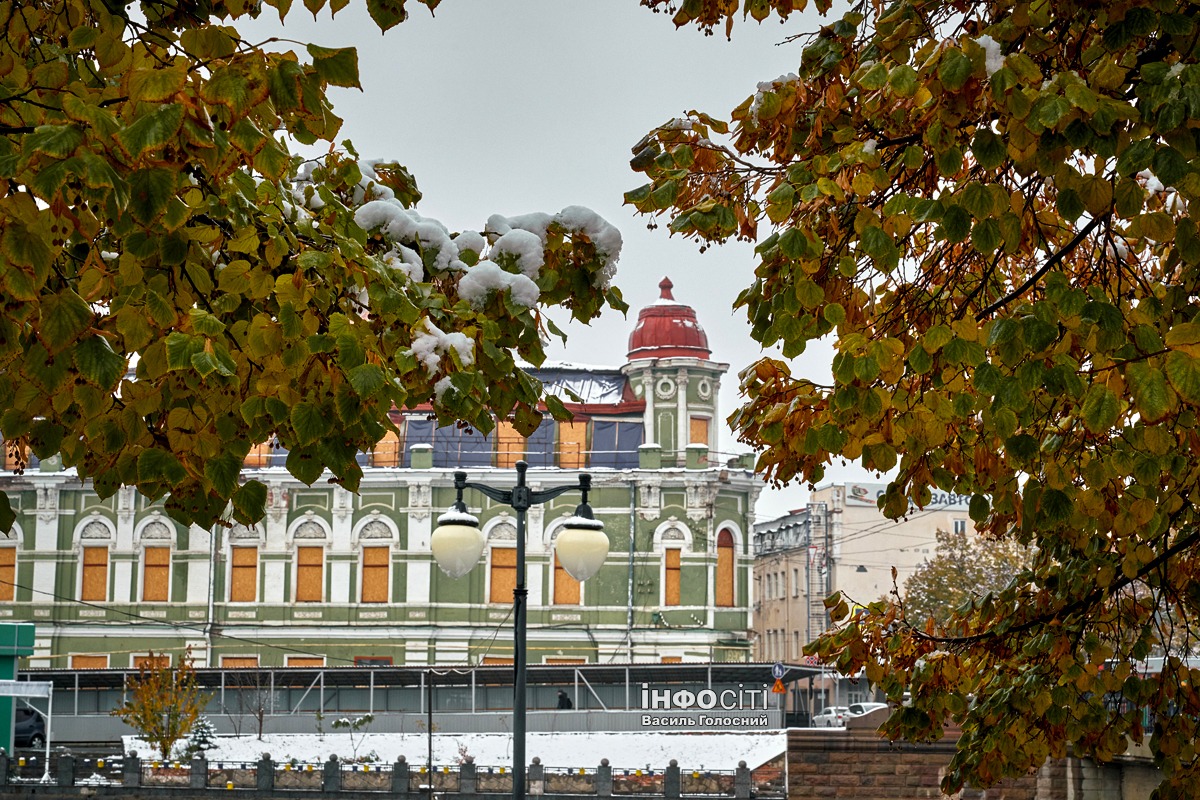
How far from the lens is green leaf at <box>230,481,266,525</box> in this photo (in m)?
4.92

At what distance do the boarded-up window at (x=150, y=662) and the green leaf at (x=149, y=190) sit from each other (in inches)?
1441

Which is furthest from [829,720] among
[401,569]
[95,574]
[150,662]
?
[95,574]

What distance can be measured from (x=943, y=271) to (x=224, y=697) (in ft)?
118

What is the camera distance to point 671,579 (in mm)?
41125

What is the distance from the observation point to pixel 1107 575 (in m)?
7.40

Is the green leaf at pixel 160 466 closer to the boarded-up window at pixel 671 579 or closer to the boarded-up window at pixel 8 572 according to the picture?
the boarded-up window at pixel 671 579

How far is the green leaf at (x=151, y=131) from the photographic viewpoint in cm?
363

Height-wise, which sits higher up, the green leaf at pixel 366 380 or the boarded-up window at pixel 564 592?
the boarded-up window at pixel 564 592

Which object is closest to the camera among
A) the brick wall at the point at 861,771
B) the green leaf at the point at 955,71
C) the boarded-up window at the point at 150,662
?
the green leaf at the point at 955,71

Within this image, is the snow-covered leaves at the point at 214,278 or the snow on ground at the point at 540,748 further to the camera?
the snow on ground at the point at 540,748

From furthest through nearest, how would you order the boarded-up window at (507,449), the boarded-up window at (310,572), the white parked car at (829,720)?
1. the white parked car at (829,720)
2. the boarded-up window at (507,449)
3. the boarded-up window at (310,572)

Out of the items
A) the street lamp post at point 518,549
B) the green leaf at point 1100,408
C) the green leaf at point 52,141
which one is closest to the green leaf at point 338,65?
the green leaf at point 52,141

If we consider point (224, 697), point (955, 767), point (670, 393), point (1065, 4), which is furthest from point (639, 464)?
point (1065, 4)

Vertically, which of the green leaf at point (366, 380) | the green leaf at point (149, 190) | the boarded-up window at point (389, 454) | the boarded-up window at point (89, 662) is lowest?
the boarded-up window at point (89, 662)
